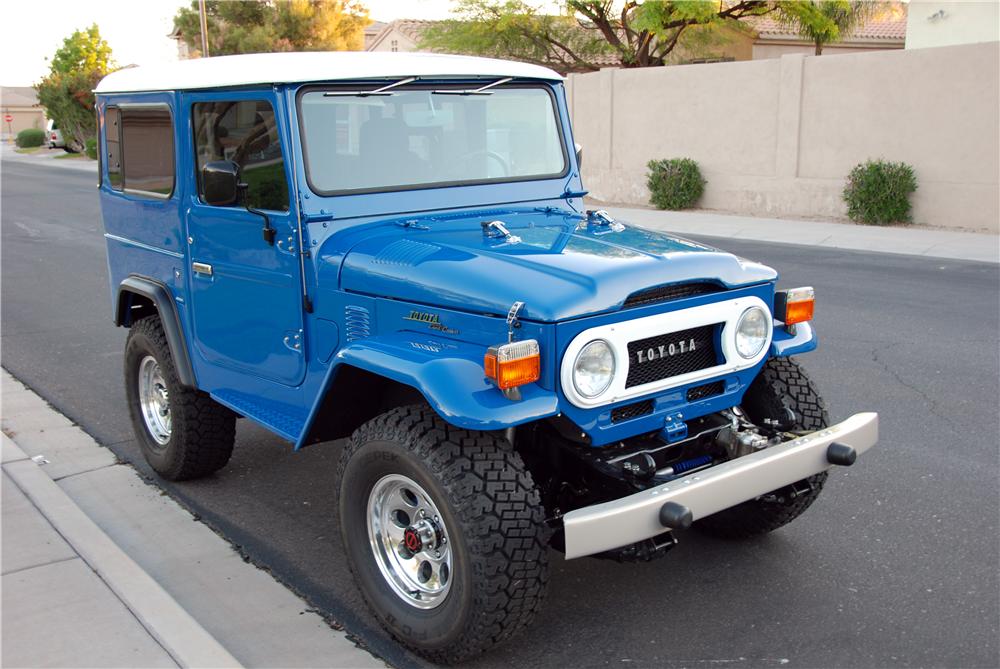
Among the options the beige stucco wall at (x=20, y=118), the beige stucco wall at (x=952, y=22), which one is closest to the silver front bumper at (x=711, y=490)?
Result: the beige stucco wall at (x=952, y=22)

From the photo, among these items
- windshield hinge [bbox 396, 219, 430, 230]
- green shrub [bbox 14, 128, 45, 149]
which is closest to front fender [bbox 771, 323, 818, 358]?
windshield hinge [bbox 396, 219, 430, 230]

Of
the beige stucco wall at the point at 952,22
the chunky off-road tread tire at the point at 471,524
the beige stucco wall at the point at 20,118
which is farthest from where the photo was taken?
the beige stucco wall at the point at 20,118

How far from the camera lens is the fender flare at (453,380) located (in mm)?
2969

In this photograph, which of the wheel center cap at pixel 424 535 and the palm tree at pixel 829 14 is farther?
the palm tree at pixel 829 14

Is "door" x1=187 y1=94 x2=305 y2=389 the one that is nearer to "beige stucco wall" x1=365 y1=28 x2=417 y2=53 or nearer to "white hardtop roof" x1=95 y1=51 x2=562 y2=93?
"white hardtop roof" x1=95 y1=51 x2=562 y2=93

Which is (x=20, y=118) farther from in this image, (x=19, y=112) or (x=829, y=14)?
(x=829, y=14)

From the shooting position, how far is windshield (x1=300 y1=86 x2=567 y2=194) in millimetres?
3971

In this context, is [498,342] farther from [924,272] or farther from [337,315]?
[924,272]

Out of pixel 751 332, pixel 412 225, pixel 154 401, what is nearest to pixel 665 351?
pixel 751 332

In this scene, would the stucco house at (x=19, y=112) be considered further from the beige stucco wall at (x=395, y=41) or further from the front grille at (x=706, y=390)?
the front grille at (x=706, y=390)

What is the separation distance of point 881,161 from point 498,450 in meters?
14.5

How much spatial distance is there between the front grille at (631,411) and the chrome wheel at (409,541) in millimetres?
722

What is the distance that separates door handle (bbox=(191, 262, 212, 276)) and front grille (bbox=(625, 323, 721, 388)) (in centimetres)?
223

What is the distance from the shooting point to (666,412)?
11.3 ft
